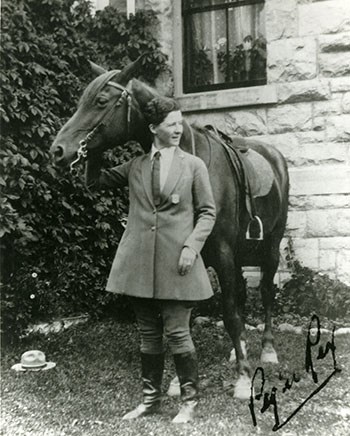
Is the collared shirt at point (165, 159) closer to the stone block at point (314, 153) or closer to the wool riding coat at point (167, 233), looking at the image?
the wool riding coat at point (167, 233)

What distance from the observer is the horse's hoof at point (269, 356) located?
15.3 ft

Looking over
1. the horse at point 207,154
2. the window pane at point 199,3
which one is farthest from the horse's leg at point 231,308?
the window pane at point 199,3

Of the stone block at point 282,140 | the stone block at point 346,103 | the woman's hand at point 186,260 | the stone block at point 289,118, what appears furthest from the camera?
the stone block at point 282,140

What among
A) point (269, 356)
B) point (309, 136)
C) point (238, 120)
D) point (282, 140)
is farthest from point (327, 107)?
point (269, 356)

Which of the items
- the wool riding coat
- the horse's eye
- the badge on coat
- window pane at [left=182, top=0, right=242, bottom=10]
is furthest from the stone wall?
the horse's eye

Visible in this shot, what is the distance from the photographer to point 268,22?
239 inches

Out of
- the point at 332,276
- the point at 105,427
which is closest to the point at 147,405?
the point at 105,427

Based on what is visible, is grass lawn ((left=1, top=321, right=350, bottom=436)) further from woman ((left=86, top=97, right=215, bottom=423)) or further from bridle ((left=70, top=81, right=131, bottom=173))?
bridle ((left=70, top=81, right=131, bottom=173))

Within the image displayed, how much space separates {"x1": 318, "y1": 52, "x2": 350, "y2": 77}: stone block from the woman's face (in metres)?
2.77

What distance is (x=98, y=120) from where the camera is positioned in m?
3.50

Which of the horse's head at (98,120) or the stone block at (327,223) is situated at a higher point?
the horse's head at (98,120)

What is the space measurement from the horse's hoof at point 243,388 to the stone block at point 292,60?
10.4 ft

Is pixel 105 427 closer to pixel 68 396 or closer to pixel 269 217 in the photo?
pixel 68 396

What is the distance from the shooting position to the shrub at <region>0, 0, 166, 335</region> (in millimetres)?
4926
